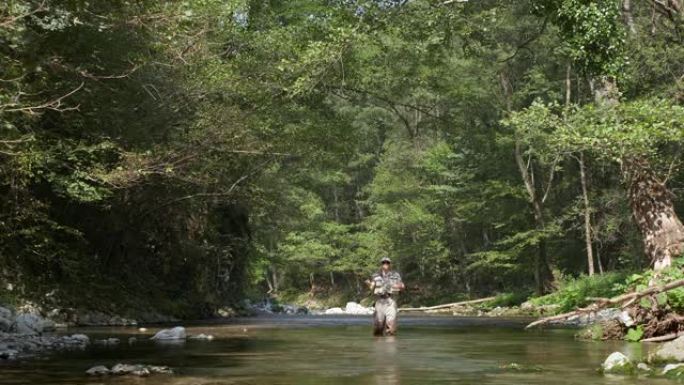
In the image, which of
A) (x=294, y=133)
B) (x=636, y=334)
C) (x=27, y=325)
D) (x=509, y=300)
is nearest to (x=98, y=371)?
(x=27, y=325)

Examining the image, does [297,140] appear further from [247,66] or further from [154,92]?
[154,92]

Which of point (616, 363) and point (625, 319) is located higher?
point (625, 319)

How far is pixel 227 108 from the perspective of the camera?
23.7 m

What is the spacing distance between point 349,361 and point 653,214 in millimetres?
8906

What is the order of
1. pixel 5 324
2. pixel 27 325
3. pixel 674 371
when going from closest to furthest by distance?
1. pixel 674 371
2. pixel 5 324
3. pixel 27 325

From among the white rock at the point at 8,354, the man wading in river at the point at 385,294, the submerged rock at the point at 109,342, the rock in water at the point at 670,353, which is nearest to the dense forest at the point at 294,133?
the submerged rock at the point at 109,342

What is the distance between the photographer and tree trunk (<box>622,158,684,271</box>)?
55.8 ft

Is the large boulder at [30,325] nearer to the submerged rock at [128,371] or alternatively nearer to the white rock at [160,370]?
the submerged rock at [128,371]

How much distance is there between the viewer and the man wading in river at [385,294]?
691 inches

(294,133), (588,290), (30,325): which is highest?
(294,133)

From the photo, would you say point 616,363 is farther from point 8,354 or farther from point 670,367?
point 8,354

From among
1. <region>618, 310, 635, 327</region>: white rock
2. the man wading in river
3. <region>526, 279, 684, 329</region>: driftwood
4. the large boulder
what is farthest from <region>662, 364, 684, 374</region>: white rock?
the large boulder

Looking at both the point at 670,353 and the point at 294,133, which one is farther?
the point at 294,133

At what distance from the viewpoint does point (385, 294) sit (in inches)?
699
